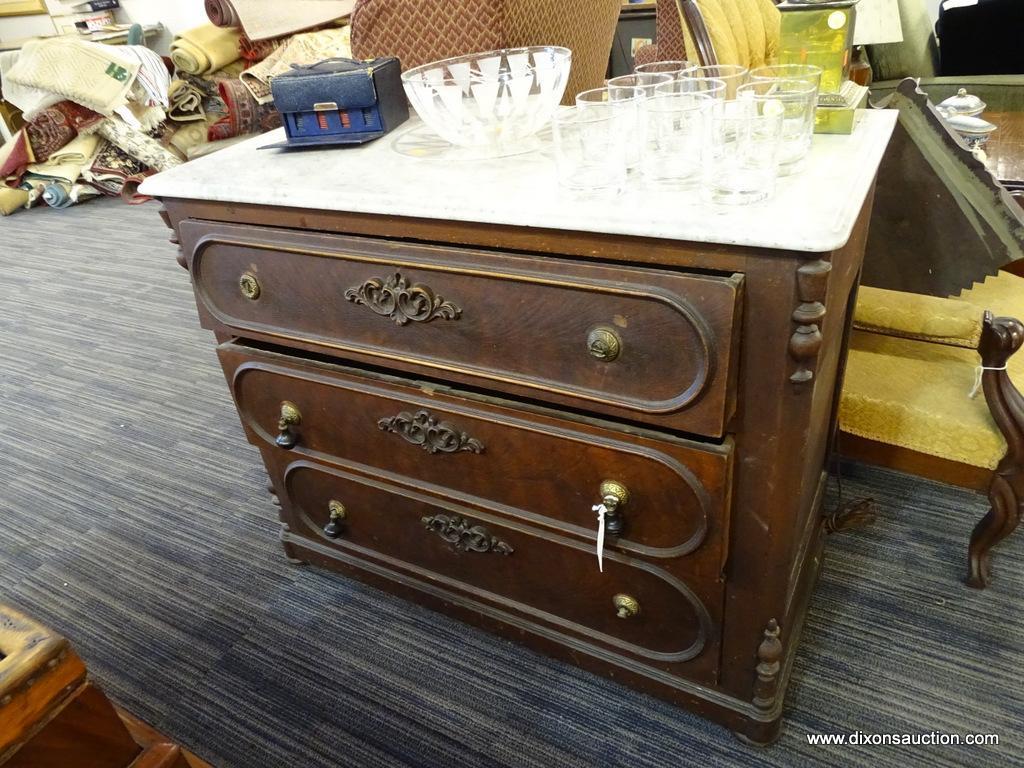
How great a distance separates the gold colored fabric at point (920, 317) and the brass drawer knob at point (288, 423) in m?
0.93

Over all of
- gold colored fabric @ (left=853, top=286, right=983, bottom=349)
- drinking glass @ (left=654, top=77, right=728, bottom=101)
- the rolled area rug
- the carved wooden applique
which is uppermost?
the rolled area rug

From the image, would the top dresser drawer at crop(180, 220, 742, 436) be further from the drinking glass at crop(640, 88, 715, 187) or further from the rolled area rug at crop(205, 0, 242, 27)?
the rolled area rug at crop(205, 0, 242, 27)

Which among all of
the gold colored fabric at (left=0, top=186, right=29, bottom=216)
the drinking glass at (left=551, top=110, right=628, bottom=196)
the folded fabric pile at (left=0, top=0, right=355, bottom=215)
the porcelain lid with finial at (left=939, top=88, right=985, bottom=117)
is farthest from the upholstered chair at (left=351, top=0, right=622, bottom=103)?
the gold colored fabric at (left=0, top=186, right=29, bottom=216)

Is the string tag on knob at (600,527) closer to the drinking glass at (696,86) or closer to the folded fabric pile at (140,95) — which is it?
the drinking glass at (696,86)

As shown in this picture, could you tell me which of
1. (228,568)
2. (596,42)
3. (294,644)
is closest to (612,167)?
(596,42)

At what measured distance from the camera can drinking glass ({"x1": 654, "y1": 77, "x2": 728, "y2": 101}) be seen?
2.72 feet

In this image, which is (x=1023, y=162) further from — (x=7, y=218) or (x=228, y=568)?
(x=7, y=218)

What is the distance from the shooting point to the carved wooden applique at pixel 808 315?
0.65m

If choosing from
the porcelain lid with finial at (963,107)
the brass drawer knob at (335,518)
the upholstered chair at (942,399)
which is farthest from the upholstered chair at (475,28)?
the porcelain lid with finial at (963,107)

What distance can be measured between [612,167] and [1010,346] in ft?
2.31

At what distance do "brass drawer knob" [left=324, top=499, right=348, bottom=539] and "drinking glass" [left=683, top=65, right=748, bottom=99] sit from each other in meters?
0.88

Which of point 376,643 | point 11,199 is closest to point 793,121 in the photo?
point 376,643

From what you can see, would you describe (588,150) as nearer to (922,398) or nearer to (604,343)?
(604,343)

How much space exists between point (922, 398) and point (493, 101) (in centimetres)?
84
